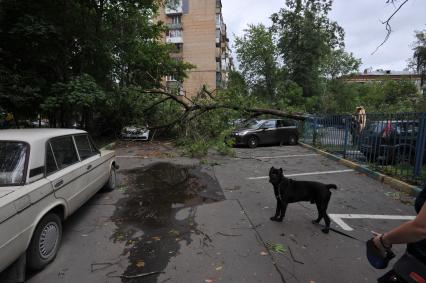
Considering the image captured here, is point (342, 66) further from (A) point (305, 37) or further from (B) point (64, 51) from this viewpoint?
(B) point (64, 51)

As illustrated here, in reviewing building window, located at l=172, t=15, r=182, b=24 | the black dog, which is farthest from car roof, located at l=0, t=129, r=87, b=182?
building window, located at l=172, t=15, r=182, b=24

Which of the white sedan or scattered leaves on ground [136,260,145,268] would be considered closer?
the white sedan

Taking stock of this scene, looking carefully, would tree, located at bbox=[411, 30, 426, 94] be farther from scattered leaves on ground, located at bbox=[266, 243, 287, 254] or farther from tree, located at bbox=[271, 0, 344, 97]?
scattered leaves on ground, located at bbox=[266, 243, 287, 254]

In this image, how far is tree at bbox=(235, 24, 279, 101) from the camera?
40531 millimetres

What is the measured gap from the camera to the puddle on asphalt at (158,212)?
3.94 m

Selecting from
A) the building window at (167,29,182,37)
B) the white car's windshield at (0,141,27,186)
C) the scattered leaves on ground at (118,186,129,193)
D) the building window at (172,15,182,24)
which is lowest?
the scattered leaves on ground at (118,186,129,193)

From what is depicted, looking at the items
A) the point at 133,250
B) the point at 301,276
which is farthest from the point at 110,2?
the point at 301,276

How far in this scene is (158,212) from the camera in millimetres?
5574

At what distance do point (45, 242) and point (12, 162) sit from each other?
1.02 meters

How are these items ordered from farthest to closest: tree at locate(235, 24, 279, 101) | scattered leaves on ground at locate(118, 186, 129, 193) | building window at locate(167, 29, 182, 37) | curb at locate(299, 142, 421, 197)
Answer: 1. building window at locate(167, 29, 182, 37)
2. tree at locate(235, 24, 279, 101)
3. scattered leaves on ground at locate(118, 186, 129, 193)
4. curb at locate(299, 142, 421, 197)

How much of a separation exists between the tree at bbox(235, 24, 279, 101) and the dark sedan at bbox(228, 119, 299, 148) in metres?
23.5

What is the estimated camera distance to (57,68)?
534 inches

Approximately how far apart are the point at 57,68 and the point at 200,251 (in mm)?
12567

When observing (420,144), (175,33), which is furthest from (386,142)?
(175,33)
